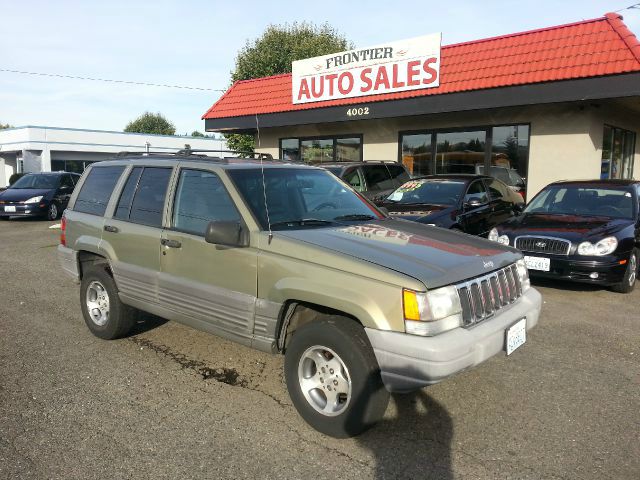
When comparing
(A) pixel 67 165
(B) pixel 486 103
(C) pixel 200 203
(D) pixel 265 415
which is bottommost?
(D) pixel 265 415

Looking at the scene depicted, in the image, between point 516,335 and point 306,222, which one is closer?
point 516,335

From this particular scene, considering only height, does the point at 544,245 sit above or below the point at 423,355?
above

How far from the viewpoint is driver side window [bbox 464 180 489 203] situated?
8.29 meters

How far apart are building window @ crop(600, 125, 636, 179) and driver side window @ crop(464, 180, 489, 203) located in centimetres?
451

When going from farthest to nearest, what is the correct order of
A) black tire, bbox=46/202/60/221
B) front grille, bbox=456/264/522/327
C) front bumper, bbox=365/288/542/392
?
black tire, bbox=46/202/60/221, front grille, bbox=456/264/522/327, front bumper, bbox=365/288/542/392

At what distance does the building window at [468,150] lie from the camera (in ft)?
39.5

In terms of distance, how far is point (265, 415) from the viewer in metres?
3.41

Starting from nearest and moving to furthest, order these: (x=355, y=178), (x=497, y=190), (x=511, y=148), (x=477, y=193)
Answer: (x=477, y=193) → (x=497, y=190) → (x=355, y=178) → (x=511, y=148)

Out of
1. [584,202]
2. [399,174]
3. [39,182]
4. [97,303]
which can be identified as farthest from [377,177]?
→ [39,182]

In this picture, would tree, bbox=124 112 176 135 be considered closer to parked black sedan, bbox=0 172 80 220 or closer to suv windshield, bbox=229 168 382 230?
parked black sedan, bbox=0 172 80 220

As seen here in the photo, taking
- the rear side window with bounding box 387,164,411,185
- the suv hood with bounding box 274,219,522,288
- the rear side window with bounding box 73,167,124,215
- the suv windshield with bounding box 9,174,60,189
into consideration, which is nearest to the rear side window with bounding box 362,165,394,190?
the rear side window with bounding box 387,164,411,185

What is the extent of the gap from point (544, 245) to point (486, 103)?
5.41 metres

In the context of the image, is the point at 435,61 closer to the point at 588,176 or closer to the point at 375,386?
the point at 588,176

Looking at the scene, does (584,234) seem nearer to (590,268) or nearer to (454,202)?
(590,268)
